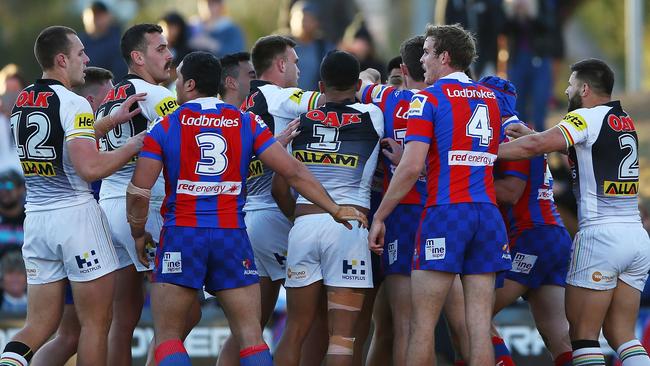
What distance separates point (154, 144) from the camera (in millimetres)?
9047

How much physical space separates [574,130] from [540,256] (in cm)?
127

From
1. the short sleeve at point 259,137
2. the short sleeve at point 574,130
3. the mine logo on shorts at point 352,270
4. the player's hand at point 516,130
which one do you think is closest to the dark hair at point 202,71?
the short sleeve at point 259,137

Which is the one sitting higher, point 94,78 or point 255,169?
point 94,78

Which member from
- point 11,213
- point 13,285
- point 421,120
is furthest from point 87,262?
point 11,213

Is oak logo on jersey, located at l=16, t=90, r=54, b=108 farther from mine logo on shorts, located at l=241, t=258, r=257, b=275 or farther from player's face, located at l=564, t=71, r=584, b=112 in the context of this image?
player's face, located at l=564, t=71, r=584, b=112

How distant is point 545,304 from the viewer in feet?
34.2

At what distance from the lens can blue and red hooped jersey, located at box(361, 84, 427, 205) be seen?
9.84m

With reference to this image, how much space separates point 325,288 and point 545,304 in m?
1.93

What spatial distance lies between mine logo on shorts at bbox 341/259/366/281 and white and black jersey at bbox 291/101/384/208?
0.48m

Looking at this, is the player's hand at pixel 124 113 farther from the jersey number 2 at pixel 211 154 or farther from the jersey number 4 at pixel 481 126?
the jersey number 4 at pixel 481 126

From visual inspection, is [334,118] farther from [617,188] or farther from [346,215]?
[617,188]

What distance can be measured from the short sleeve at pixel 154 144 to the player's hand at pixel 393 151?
1.87 metres

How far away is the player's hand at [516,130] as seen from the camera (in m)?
9.83

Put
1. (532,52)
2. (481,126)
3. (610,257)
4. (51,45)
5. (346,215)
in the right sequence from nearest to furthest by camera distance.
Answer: (481,126), (346,215), (51,45), (610,257), (532,52)
